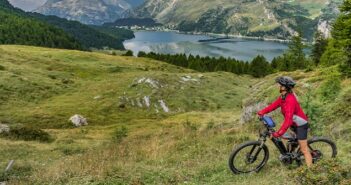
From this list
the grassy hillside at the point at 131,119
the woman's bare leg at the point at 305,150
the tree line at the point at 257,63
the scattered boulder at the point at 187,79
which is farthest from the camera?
the tree line at the point at 257,63

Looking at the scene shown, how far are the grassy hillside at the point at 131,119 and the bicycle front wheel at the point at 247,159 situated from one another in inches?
14.1

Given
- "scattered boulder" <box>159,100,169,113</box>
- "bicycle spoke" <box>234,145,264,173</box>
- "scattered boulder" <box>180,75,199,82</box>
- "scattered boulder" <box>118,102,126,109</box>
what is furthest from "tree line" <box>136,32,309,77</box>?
"bicycle spoke" <box>234,145,264,173</box>

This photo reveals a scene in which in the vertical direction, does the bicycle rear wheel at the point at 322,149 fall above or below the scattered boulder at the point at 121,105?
above

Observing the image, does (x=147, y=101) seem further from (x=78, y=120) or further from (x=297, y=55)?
(x=297, y=55)

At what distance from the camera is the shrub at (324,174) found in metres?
11.6

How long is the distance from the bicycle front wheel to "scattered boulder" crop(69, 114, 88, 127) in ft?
153

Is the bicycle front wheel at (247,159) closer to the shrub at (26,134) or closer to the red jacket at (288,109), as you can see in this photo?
the red jacket at (288,109)

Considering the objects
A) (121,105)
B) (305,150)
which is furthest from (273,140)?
(121,105)

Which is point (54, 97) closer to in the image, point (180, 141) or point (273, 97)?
point (273, 97)

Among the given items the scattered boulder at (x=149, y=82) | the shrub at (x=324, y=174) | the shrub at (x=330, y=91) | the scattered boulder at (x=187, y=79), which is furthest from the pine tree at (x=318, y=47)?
the shrub at (x=324, y=174)

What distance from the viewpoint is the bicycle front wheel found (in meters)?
14.7

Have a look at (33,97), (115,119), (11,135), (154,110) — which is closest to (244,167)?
(11,135)

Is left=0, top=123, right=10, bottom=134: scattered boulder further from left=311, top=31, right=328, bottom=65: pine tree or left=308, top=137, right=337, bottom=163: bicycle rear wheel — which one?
left=311, top=31, right=328, bottom=65: pine tree

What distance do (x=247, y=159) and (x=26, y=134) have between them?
2990 centimetres
